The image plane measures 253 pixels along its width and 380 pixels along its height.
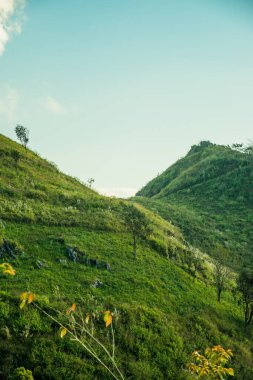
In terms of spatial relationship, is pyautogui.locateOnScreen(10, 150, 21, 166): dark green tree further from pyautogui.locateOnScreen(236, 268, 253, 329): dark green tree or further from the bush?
the bush

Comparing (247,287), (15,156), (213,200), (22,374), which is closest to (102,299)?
(22,374)

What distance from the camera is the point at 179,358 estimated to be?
47.6 feet

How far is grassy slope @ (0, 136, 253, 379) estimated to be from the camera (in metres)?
12.4

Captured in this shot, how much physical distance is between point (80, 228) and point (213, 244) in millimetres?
26227

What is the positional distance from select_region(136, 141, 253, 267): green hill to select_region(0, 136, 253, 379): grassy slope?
45.6 ft

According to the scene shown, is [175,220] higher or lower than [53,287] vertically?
higher

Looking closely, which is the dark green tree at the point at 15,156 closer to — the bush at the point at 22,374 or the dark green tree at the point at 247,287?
the dark green tree at the point at 247,287

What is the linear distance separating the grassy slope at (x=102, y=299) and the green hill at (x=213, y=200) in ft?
45.6

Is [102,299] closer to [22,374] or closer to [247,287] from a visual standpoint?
[22,374]

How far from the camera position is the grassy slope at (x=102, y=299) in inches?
488

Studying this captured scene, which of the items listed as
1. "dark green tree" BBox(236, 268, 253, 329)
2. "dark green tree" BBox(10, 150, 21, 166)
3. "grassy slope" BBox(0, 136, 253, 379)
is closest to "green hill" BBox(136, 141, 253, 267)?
"dark green tree" BBox(236, 268, 253, 329)

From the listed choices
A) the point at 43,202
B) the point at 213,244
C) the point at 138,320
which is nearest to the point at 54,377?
the point at 138,320

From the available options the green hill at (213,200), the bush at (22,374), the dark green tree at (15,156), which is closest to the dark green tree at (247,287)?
the green hill at (213,200)

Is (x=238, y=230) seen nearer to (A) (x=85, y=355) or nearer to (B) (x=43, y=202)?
(B) (x=43, y=202)
